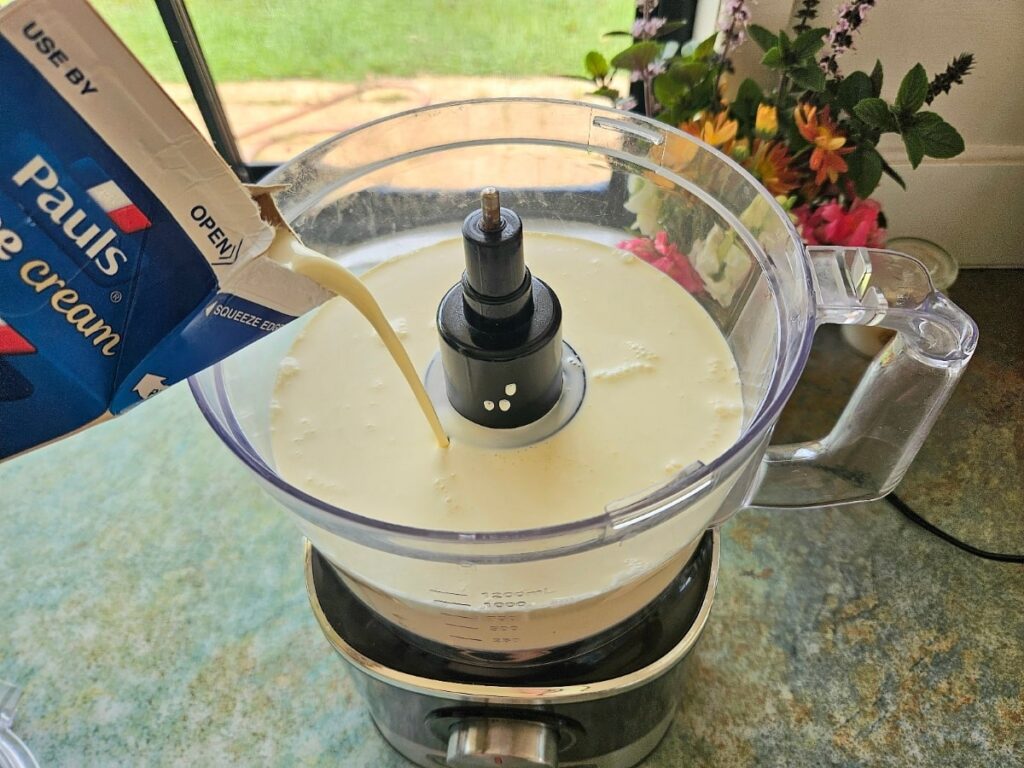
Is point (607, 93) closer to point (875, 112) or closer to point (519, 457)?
point (875, 112)

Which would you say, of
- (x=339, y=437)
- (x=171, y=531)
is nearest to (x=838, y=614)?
(x=339, y=437)

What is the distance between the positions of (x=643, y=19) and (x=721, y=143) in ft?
0.63

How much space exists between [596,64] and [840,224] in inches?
13.2

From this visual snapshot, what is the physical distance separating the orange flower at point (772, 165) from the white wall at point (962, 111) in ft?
0.53

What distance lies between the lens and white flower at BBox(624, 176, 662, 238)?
29.7 inches

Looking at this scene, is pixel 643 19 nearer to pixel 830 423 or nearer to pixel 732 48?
pixel 732 48

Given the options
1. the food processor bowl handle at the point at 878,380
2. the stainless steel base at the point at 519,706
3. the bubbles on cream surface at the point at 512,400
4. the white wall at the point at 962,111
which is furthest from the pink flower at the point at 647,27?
the stainless steel base at the point at 519,706

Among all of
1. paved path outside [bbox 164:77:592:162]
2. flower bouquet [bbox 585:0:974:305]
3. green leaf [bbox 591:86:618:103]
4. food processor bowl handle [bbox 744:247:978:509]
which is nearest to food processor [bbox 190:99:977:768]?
food processor bowl handle [bbox 744:247:978:509]

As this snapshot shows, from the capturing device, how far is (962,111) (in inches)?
41.5

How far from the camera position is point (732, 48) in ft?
3.04

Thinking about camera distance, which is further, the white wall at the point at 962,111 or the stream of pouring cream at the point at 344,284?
the white wall at the point at 962,111

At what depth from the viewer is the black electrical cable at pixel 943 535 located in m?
0.94

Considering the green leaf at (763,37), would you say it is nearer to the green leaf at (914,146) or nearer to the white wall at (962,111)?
the white wall at (962,111)

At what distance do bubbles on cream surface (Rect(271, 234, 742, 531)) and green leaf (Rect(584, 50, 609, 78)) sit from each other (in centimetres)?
34
